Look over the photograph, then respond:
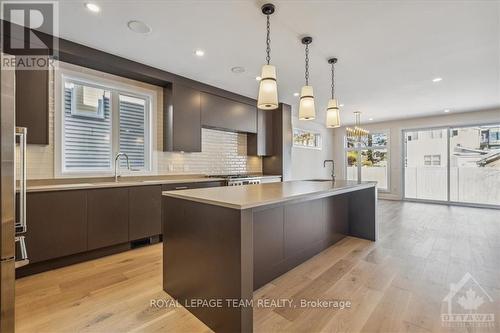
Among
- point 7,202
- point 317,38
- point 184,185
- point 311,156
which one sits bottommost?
point 184,185

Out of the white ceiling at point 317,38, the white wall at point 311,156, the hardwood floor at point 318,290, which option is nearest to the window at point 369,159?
the white wall at point 311,156

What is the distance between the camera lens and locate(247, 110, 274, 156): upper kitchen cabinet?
5.43 m

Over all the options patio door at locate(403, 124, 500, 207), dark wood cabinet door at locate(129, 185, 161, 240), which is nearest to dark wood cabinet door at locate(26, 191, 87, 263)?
dark wood cabinet door at locate(129, 185, 161, 240)

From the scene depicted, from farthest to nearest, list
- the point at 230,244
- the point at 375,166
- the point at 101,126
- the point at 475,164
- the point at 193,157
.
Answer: the point at 375,166 → the point at 475,164 → the point at 193,157 → the point at 101,126 → the point at 230,244

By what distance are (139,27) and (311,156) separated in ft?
20.8

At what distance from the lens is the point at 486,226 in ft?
14.3

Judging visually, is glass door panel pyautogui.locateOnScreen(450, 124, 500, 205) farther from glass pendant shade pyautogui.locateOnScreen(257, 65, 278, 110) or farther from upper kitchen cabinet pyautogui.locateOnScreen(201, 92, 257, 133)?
glass pendant shade pyautogui.locateOnScreen(257, 65, 278, 110)

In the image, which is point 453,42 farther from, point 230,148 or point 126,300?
point 126,300

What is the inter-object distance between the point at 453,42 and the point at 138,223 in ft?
14.8

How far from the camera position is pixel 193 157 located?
4449 millimetres

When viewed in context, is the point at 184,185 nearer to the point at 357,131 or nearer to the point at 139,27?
the point at 139,27

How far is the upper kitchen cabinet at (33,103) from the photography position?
2.60 metres

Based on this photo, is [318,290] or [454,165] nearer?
[318,290]

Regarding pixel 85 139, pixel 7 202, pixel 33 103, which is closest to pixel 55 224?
pixel 85 139
